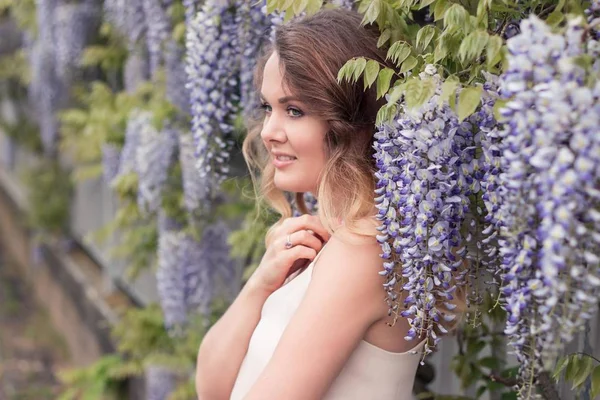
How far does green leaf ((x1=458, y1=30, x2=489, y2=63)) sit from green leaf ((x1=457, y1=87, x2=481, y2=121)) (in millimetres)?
73

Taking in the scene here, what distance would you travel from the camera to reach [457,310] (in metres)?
1.80

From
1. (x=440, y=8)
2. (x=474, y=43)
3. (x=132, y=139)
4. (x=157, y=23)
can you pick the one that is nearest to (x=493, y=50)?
(x=474, y=43)

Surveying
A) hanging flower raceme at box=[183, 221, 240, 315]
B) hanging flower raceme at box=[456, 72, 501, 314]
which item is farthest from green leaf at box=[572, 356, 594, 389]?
hanging flower raceme at box=[183, 221, 240, 315]

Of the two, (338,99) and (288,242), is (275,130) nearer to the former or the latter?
(338,99)

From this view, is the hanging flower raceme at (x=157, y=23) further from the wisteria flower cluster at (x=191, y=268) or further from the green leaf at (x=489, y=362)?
the green leaf at (x=489, y=362)

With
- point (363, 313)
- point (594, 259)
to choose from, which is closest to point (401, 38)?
point (363, 313)

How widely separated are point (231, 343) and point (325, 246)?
0.41 metres

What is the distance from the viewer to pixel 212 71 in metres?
2.39

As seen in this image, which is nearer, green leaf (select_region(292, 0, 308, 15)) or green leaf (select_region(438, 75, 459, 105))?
green leaf (select_region(438, 75, 459, 105))

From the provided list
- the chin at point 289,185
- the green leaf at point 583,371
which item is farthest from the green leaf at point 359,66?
the green leaf at point 583,371

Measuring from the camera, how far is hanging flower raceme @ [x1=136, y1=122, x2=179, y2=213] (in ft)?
11.4

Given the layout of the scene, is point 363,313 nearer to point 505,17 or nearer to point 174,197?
point 505,17

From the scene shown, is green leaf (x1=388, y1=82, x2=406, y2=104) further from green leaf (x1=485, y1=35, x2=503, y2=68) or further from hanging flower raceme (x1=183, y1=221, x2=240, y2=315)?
hanging flower raceme (x1=183, y1=221, x2=240, y2=315)

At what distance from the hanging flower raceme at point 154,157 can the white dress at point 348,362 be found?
1674 mm
